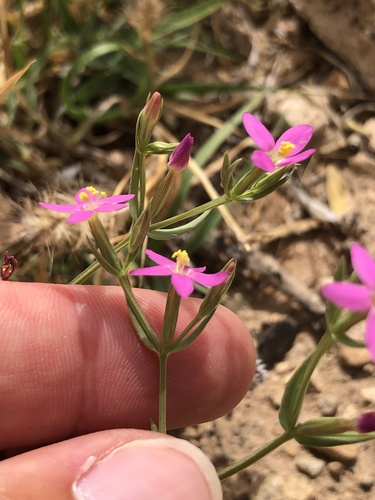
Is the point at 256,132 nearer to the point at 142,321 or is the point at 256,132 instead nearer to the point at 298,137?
the point at 298,137

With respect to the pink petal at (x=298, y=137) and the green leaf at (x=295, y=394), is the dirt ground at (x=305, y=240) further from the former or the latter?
the pink petal at (x=298, y=137)

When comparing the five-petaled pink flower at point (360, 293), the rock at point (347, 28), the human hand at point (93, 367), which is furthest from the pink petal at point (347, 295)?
the rock at point (347, 28)

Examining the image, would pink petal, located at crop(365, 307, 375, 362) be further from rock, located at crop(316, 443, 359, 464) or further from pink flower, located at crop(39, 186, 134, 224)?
rock, located at crop(316, 443, 359, 464)

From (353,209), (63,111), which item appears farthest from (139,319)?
(63,111)

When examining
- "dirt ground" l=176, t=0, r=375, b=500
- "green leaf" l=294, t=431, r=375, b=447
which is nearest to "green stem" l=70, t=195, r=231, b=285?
"green leaf" l=294, t=431, r=375, b=447

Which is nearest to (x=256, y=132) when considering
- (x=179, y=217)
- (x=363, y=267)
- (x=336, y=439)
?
(x=179, y=217)

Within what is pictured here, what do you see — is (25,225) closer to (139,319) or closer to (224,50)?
(139,319)
